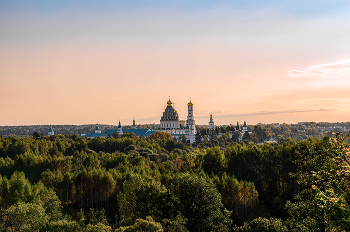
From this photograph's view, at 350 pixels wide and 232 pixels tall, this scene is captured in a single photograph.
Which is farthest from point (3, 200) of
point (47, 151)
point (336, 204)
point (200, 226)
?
point (47, 151)

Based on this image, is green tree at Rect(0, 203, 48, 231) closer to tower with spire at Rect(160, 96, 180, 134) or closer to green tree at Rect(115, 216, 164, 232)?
green tree at Rect(115, 216, 164, 232)

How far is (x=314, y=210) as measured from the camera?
51.0 feet

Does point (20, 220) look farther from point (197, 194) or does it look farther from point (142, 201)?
point (197, 194)

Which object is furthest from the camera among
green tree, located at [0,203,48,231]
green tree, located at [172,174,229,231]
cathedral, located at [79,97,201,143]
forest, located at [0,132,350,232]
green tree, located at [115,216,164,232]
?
cathedral, located at [79,97,201,143]

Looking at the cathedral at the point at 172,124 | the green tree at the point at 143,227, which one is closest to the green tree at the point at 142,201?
the green tree at the point at 143,227

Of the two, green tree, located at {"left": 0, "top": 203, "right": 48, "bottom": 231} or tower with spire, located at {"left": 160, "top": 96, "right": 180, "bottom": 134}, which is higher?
tower with spire, located at {"left": 160, "top": 96, "right": 180, "bottom": 134}

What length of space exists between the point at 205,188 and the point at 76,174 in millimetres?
22144

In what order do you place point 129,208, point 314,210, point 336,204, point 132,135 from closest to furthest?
point 336,204
point 314,210
point 129,208
point 132,135

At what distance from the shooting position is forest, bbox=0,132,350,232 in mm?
14688

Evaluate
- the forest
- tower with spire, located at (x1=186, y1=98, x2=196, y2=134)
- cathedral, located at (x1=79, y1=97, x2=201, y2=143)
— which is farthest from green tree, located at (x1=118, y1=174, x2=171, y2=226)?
tower with spire, located at (x1=186, y1=98, x2=196, y2=134)

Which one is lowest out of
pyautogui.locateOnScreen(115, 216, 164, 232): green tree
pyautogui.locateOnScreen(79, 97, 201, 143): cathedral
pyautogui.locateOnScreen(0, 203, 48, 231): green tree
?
pyautogui.locateOnScreen(0, 203, 48, 231): green tree

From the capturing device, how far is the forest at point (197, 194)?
48.2 ft

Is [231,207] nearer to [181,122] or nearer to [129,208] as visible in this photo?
[129,208]

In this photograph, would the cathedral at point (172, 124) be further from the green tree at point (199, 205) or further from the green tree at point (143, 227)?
the green tree at point (143, 227)
